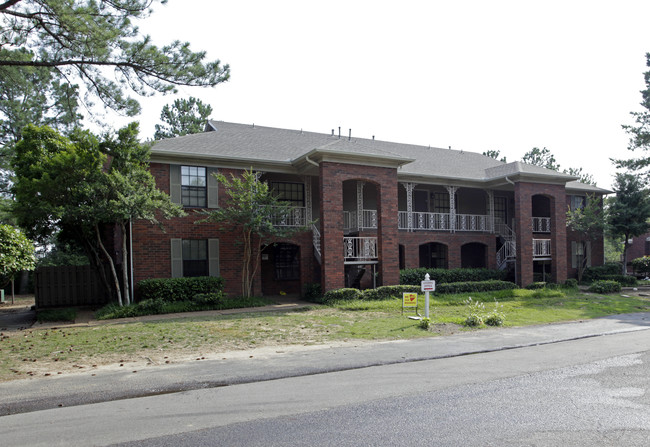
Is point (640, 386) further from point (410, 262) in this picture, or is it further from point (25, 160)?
point (25, 160)

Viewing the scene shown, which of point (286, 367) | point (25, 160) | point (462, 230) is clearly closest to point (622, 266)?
point (462, 230)

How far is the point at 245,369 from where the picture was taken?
769cm

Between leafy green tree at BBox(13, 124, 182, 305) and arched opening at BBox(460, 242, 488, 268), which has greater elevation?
leafy green tree at BBox(13, 124, 182, 305)

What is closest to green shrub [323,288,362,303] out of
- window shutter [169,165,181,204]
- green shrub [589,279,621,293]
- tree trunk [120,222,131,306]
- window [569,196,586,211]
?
window shutter [169,165,181,204]

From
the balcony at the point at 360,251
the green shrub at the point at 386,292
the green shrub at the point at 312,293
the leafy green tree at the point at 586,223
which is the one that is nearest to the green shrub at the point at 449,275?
the green shrub at the point at 386,292

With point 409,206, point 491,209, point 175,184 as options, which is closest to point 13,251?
point 175,184

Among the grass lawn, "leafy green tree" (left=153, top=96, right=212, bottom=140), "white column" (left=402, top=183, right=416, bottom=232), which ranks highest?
"leafy green tree" (left=153, top=96, right=212, bottom=140)

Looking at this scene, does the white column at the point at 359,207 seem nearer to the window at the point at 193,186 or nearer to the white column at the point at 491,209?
the window at the point at 193,186

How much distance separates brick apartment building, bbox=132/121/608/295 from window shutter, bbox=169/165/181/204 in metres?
0.04

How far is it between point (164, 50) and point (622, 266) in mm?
27564

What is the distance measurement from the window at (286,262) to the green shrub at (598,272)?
50.7ft

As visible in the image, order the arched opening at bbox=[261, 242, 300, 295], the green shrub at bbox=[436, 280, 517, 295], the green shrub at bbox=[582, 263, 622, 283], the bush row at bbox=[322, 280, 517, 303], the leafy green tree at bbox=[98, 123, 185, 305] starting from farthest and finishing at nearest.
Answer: the green shrub at bbox=[582, 263, 622, 283] < the arched opening at bbox=[261, 242, 300, 295] < the green shrub at bbox=[436, 280, 517, 295] < the bush row at bbox=[322, 280, 517, 303] < the leafy green tree at bbox=[98, 123, 185, 305]

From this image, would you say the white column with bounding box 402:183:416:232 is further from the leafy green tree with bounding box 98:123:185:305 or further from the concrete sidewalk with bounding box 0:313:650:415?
the leafy green tree with bounding box 98:123:185:305

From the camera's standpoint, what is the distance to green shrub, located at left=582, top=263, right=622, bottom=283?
23.9m
